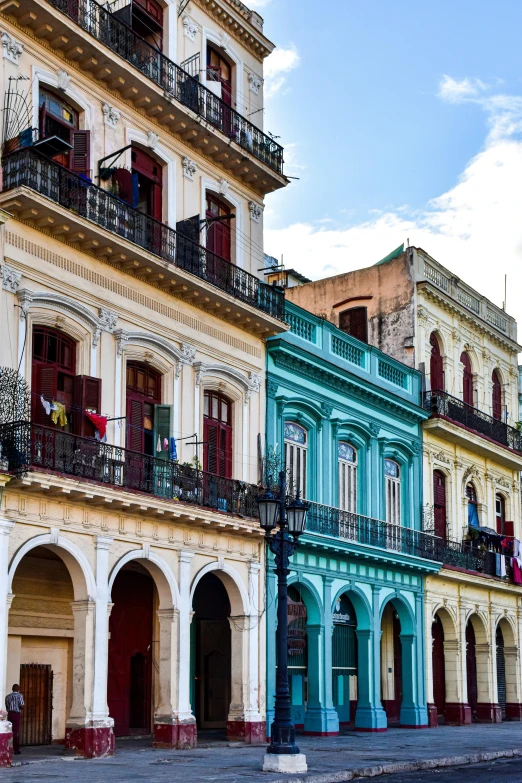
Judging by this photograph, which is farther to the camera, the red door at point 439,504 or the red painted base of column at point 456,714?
the red door at point 439,504

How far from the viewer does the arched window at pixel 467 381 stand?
34350 millimetres

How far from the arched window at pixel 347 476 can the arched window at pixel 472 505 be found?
6944mm

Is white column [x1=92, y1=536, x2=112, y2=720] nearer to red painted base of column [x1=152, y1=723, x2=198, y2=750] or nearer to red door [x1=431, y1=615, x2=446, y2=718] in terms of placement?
red painted base of column [x1=152, y1=723, x2=198, y2=750]

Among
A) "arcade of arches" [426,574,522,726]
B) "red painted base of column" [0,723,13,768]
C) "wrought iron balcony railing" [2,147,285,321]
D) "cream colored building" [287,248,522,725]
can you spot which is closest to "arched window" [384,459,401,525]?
"cream colored building" [287,248,522,725]

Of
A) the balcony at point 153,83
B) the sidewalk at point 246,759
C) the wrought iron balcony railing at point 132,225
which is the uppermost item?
the balcony at point 153,83

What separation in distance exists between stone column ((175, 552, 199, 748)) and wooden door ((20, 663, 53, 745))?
234cm

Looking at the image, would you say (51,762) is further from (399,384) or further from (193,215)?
(399,384)

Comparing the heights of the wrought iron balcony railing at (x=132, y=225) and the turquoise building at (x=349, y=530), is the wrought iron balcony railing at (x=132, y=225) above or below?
above

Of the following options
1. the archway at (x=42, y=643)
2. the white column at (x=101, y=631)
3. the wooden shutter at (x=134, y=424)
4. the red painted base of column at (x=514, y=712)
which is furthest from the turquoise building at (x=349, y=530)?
the red painted base of column at (x=514, y=712)

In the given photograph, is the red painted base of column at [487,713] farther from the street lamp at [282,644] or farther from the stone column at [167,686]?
the street lamp at [282,644]

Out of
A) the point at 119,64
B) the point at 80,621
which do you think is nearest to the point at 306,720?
the point at 80,621

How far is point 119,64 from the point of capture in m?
19.9

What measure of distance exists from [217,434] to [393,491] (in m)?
8.16

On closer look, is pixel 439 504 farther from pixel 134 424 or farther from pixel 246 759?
pixel 246 759
